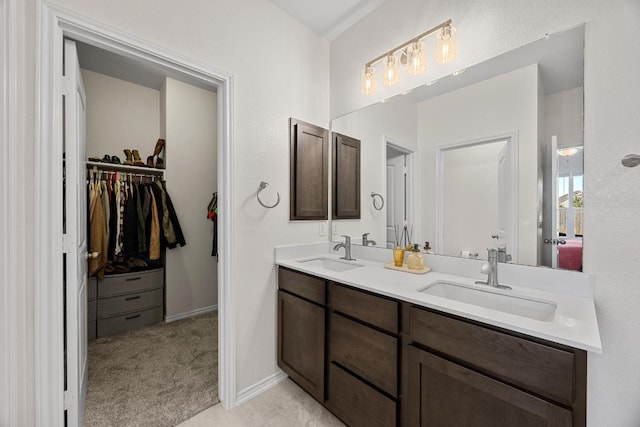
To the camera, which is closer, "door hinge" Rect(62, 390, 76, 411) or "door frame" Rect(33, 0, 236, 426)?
"door frame" Rect(33, 0, 236, 426)

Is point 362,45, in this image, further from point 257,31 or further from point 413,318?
point 413,318

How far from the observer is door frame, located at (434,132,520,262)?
1388mm

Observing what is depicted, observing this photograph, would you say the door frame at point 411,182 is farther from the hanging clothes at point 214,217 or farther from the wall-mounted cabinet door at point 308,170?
the hanging clothes at point 214,217

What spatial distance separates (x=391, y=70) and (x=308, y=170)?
3.03 feet

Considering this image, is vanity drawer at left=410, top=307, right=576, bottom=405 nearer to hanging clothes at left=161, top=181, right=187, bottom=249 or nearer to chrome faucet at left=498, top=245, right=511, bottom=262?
chrome faucet at left=498, top=245, right=511, bottom=262

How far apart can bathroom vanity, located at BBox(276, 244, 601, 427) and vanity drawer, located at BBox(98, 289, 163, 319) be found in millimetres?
1885

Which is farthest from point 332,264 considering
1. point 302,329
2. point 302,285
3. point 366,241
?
point 302,329

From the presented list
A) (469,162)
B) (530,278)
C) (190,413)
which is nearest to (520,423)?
(530,278)

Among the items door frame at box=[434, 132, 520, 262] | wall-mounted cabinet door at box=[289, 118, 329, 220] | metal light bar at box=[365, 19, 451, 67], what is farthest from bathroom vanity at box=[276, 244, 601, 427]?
metal light bar at box=[365, 19, 451, 67]

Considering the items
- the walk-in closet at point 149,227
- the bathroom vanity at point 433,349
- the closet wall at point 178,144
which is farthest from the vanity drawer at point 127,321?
the bathroom vanity at point 433,349

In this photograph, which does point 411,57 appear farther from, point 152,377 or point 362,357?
point 152,377

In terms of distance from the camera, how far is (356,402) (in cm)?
140

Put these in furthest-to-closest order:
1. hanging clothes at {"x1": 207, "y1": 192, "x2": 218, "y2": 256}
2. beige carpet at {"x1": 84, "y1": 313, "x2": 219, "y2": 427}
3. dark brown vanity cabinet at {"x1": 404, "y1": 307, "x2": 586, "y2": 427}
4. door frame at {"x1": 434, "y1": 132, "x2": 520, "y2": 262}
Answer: hanging clothes at {"x1": 207, "y1": 192, "x2": 218, "y2": 256} < beige carpet at {"x1": 84, "y1": 313, "x2": 219, "y2": 427} < door frame at {"x1": 434, "y1": 132, "x2": 520, "y2": 262} < dark brown vanity cabinet at {"x1": 404, "y1": 307, "x2": 586, "y2": 427}

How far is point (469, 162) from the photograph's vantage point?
1.57 metres
